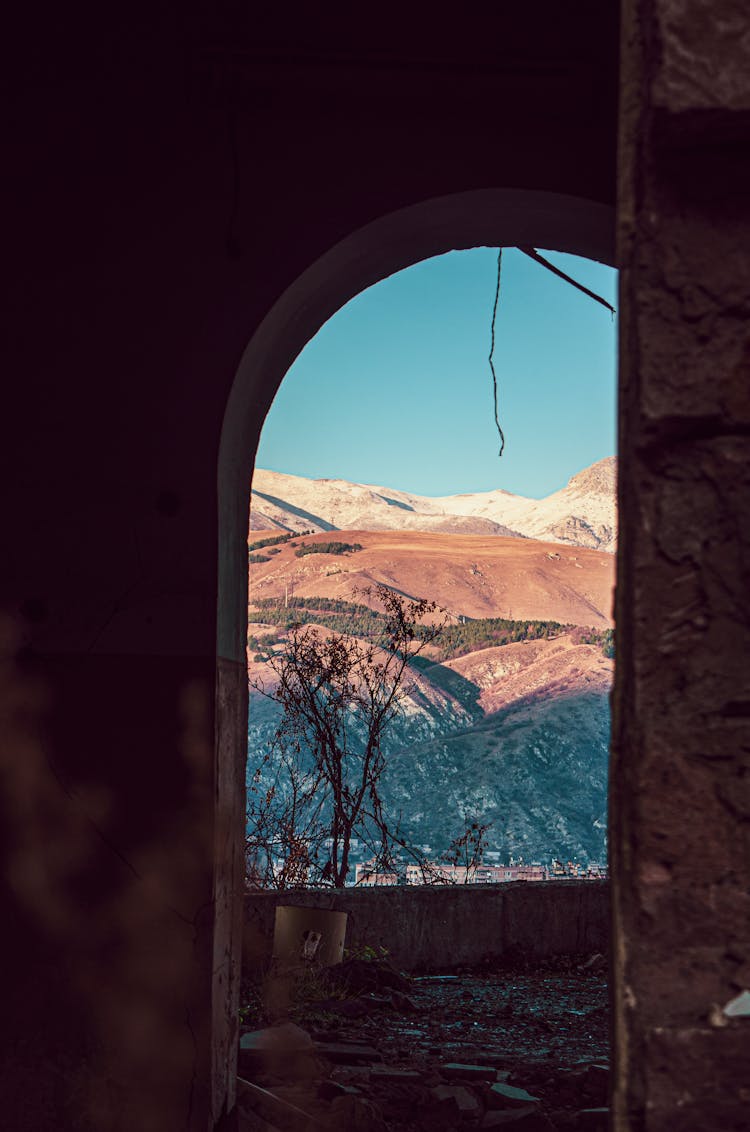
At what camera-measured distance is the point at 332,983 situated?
565cm

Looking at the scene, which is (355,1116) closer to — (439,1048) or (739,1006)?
(439,1048)

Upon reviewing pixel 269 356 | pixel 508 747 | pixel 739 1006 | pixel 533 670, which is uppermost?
pixel 269 356

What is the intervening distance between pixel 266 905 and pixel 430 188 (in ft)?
13.8

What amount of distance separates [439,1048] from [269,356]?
3238mm

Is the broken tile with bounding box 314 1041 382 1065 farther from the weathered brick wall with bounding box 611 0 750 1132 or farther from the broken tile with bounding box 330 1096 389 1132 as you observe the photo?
the weathered brick wall with bounding box 611 0 750 1132

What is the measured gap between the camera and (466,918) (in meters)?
6.61

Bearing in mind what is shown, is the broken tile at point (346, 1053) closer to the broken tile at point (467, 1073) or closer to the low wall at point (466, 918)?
the broken tile at point (467, 1073)

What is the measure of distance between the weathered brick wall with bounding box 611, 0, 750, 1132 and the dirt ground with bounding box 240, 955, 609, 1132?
2.75 metres

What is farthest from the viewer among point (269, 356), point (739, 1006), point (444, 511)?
point (444, 511)

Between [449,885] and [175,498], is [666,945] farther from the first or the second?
[449,885]

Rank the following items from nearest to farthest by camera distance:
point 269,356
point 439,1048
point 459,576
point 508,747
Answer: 1. point 269,356
2. point 439,1048
3. point 508,747
4. point 459,576

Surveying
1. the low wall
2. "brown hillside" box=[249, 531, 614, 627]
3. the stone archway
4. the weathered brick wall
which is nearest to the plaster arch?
the stone archway

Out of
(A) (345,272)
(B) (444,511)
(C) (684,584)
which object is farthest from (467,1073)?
(B) (444,511)

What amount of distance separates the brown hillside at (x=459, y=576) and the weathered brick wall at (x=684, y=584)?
35231mm
